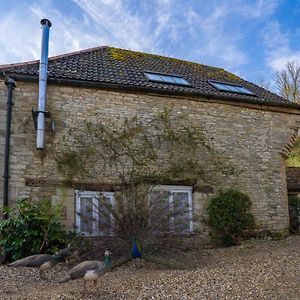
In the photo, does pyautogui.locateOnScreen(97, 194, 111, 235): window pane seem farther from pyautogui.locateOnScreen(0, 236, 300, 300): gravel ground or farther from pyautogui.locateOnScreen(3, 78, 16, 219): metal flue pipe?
pyautogui.locateOnScreen(3, 78, 16, 219): metal flue pipe

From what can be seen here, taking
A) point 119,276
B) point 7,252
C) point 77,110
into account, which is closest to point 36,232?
point 7,252

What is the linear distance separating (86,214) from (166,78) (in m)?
5.47

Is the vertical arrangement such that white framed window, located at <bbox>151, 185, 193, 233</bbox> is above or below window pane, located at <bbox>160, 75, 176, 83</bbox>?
below

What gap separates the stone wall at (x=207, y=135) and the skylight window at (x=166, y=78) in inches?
36.9

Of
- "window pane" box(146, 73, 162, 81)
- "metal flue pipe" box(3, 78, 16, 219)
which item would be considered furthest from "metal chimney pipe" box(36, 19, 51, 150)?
"window pane" box(146, 73, 162, 81)

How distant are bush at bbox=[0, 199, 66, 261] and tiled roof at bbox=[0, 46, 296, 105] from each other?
146 inches

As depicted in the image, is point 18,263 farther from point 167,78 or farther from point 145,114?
point 167,78

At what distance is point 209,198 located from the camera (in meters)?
10.7

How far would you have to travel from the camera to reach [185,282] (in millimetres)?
6016

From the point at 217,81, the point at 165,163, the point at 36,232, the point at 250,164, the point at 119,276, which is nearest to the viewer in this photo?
the point at 119,276

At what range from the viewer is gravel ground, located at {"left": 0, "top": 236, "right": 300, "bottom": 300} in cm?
539

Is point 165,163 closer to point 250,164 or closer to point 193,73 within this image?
point 250,164

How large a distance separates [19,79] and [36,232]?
13.8 ft

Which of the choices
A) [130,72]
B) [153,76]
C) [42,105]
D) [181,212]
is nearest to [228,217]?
[181,212]
